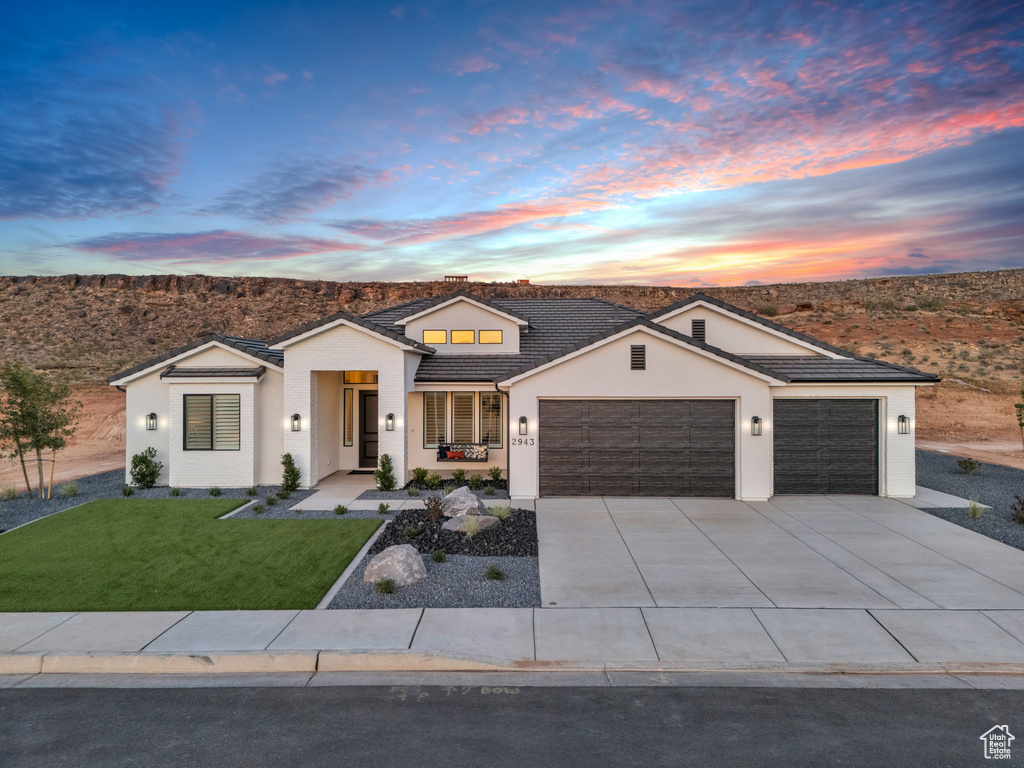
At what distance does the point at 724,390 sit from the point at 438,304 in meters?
9.23

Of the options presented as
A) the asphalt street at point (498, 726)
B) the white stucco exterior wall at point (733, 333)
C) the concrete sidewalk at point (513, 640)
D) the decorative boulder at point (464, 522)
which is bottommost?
the asphalt street at point (498, 726)

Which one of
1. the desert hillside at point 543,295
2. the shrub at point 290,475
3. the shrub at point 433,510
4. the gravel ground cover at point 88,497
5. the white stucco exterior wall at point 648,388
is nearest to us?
the shrub at point 433,510

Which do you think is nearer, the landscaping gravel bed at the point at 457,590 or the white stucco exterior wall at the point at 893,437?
the landscaping gravel bed at the point at 457,590

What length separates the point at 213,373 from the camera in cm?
1448

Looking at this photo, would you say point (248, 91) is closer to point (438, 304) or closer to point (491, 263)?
point (438, 304)

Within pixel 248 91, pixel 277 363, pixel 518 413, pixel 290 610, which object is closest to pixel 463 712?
pixel 290 610

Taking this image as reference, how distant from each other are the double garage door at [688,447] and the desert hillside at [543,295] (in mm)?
13982

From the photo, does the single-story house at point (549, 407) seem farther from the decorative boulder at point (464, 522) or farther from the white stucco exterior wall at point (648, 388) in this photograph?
the decorative boulder at point (464, 522)

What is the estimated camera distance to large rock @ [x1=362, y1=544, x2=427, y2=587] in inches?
309

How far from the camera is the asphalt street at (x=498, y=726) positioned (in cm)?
431

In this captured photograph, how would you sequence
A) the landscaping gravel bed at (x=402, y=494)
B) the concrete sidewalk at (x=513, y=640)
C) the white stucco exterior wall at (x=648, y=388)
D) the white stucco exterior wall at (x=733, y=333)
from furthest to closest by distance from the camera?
the white stucco exterior wall at (x=733, y=333), the landscaping gravel bed at (x=402, y=494), the white stucco exterior wall at (x=648, y=388), the concrete sidewalk at (x=513, y=640)

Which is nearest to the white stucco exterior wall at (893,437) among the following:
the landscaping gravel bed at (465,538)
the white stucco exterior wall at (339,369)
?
the landscaping gravel bed at (465,538)

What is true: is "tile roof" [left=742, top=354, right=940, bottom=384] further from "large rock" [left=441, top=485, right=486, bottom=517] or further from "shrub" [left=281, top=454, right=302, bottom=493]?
"shrub" [left=281, top=454, right=302, bottom=493]

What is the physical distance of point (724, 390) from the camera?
525 inches
